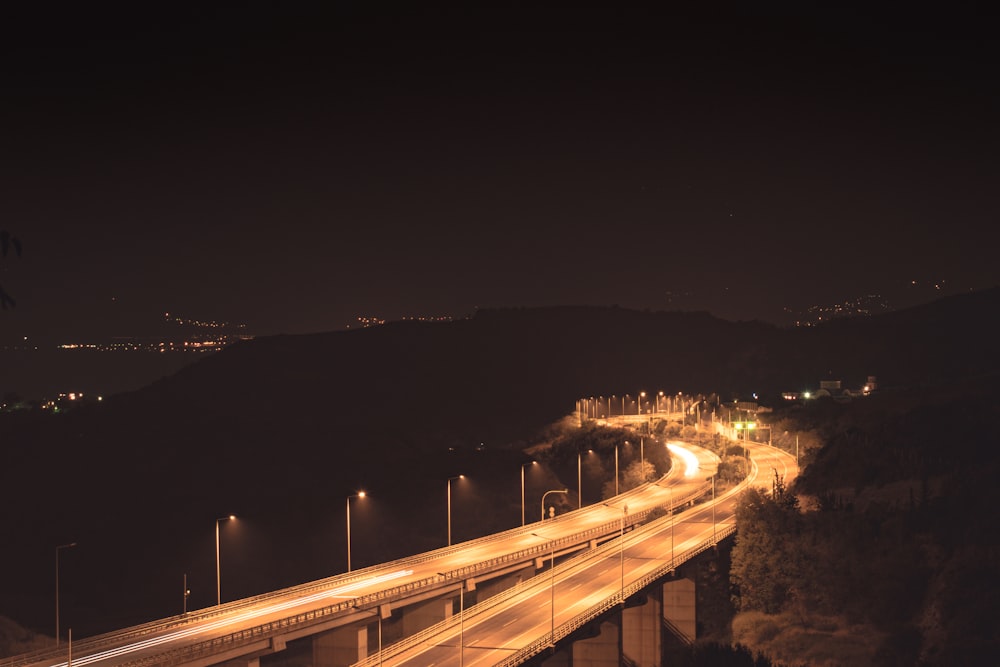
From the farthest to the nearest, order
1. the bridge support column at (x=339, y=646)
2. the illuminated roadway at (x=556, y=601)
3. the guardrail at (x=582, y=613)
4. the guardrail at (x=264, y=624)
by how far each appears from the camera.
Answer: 1. the bridge support column at (x=339, y=646)
2. the guardrail at (x=582, y=613)
3. the illuminated roadway at (x=556, y=601)
4. the guardrail at (x=264, y=624)

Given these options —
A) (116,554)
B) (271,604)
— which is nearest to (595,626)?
(271,604)

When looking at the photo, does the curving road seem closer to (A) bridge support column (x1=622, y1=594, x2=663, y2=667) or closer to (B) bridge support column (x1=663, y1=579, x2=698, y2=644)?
(A) bridge support column (x1=622, y1=594, x2=663, y2=667)

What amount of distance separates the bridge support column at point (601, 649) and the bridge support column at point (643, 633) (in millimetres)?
7783

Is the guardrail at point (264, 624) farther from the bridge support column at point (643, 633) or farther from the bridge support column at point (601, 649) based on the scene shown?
the bridge support column at point (601, 649)

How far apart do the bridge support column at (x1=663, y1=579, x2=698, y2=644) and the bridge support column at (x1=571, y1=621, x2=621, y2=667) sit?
1436cm

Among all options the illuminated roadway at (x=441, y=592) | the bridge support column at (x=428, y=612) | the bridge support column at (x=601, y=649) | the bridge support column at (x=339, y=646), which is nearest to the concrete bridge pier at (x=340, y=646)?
the bridge support column at (x=339, y=646)

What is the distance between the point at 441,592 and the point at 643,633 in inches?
556

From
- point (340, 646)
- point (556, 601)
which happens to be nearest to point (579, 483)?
point (556, 601)

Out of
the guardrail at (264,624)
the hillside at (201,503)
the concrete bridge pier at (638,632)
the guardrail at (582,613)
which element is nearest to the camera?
the guardrail at (264,624)

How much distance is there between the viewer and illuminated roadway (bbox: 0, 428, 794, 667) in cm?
4488

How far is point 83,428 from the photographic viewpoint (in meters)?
171

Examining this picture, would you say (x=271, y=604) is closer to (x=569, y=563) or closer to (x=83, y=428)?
(x=569, y=563)

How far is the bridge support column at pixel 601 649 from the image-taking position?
5722 centimetres

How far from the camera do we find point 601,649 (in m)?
57.5
